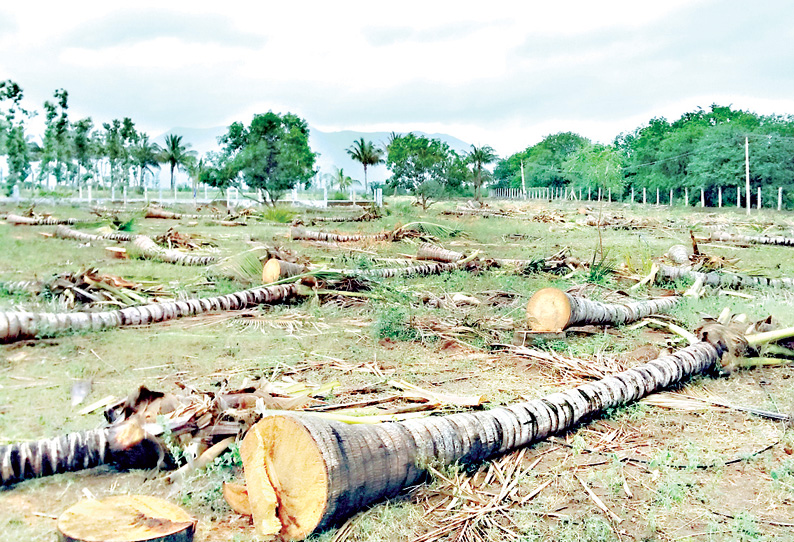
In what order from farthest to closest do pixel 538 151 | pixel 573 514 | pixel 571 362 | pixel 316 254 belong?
1. pixel 538 151
2. pixel 316 254
3. pixel 571 362
4. pixel 573 514

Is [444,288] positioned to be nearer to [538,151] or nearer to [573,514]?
[573,514]

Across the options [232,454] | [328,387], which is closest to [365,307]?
[328,387]

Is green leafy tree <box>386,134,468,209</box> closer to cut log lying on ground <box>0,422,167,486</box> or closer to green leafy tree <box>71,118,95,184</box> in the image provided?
green leafy tree <box>71,118,95,184</box>

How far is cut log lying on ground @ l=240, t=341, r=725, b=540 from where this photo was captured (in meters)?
2.58

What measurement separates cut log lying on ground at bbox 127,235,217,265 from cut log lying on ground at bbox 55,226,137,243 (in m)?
1.95

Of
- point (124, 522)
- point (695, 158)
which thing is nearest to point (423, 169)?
point (695, 158)

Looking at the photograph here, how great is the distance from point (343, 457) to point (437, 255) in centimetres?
924

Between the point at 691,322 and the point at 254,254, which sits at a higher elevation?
the point at 254,254

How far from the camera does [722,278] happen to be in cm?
950

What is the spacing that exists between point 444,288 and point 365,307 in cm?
171

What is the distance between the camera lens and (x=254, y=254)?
9.64 meters

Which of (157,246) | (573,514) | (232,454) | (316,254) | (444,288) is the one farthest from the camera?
(316,254)

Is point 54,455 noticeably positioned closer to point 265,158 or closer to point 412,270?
point 412,270

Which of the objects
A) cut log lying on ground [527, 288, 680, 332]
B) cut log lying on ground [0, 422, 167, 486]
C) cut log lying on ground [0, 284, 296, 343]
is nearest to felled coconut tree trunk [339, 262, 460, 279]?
cut log lying on ground [0, 284, 296, 343]
